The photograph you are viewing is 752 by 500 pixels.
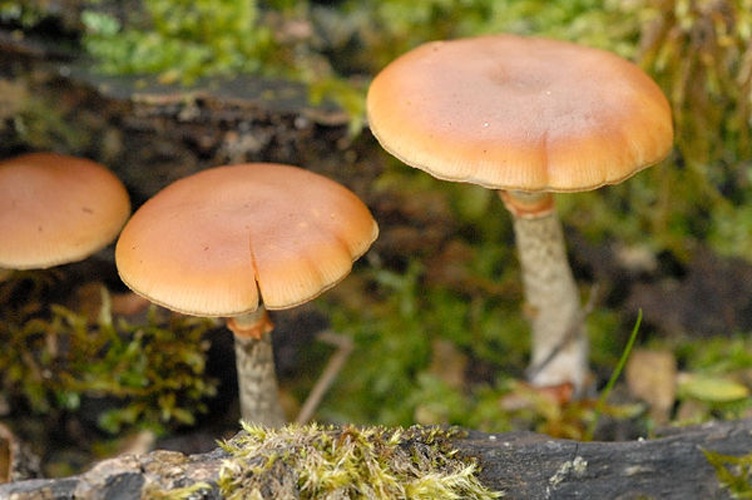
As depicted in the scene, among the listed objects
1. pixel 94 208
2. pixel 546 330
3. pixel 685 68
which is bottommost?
pixel 546 330

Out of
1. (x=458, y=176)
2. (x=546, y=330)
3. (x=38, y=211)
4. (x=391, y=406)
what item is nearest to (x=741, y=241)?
(x=546, y=330)

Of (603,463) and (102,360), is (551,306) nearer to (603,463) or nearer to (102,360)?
(603,463)

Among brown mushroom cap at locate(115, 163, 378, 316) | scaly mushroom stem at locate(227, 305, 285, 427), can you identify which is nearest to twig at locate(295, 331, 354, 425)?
scaly mushroom stem at locate(227, 305, 285, 427)

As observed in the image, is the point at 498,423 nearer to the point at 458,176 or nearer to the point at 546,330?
the point at 546,330

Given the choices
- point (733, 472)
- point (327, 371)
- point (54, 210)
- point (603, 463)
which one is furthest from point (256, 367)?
point (733, 472)

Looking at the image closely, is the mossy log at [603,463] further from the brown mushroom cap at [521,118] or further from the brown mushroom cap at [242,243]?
the brown mushroom cap at [521,118]

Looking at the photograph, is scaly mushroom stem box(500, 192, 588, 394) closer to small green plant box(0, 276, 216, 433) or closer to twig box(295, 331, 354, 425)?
twig box(295, 331, 354, 425)

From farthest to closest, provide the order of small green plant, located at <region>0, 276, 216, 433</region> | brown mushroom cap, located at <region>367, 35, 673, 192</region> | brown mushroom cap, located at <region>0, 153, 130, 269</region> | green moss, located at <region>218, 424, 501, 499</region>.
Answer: small green plant, located at <region>0, 276, 216, 433</region> → brown mushroom cap, located at <region>0, 153, 130, 269</region> → brown mushroom cap, located at <region>367, 35, 673, 192</region> → green moss, located at <region>218, 424, 501, 499</region>

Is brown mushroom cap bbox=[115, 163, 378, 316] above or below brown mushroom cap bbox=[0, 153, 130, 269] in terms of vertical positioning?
above
